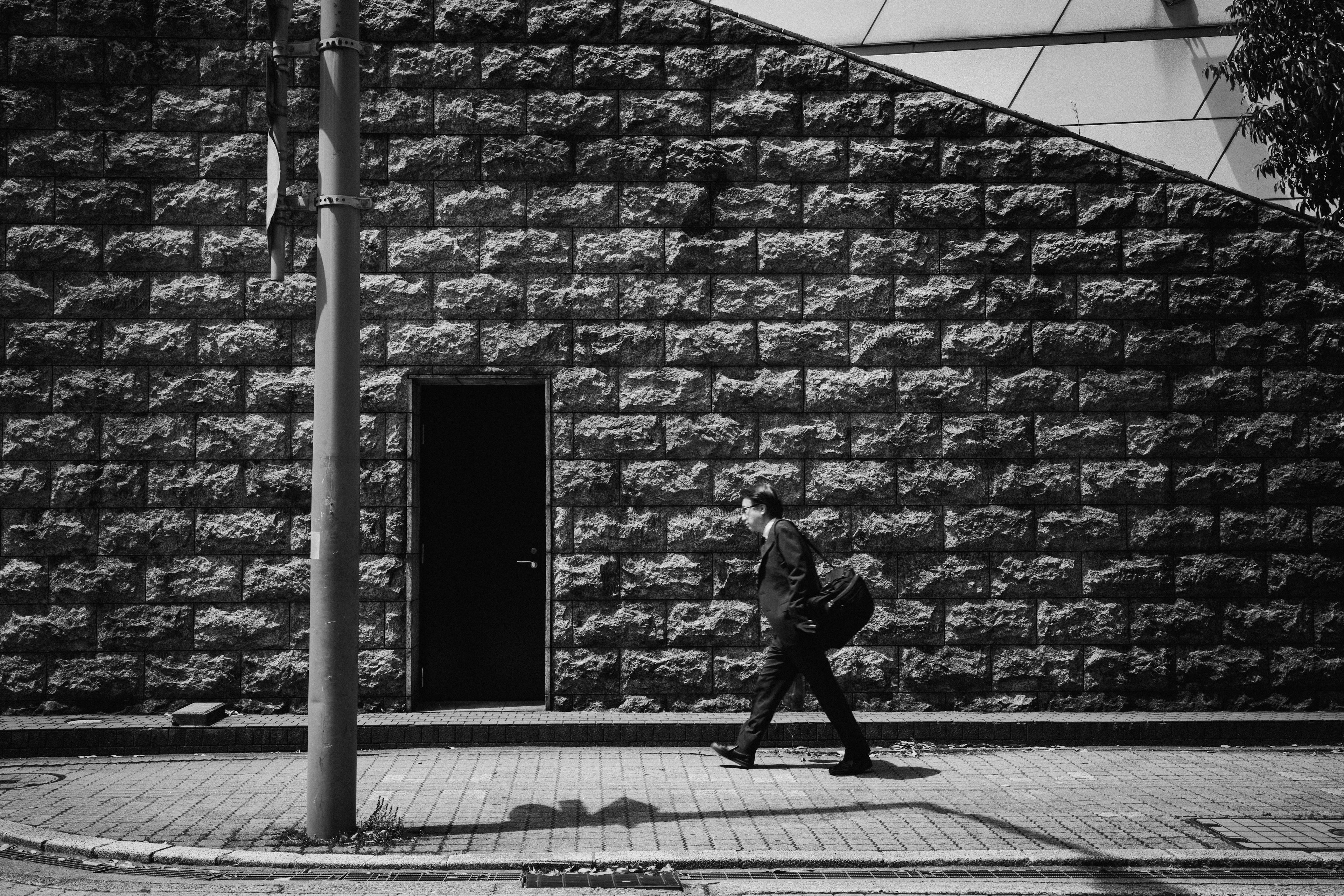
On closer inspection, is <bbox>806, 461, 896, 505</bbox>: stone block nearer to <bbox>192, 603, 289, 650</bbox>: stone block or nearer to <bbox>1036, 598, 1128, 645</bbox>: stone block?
<bbox>1036, 598, 1128, 645</bbox>: stone block

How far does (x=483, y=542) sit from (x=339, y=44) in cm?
472

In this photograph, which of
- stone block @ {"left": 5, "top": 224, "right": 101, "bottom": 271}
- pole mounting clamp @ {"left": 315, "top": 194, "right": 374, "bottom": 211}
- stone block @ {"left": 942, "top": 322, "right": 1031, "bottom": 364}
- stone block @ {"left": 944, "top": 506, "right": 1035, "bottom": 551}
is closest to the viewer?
pole mounting clamp @ {"left": 315, "top": 194, "right": 374, "bottom": 211}

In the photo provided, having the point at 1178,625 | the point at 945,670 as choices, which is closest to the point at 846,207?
the point at 945,670

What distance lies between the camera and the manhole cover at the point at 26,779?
7281mm

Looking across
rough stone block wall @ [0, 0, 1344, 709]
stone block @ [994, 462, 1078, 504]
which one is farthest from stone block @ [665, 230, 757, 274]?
stone block @ [994, 462, 1078, 504]

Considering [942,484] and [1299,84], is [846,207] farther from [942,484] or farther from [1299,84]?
[1299,84]

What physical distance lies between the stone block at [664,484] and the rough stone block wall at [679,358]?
1.2 inches

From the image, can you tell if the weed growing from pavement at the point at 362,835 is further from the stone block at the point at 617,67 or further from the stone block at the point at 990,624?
the stone block at the point at 617,67

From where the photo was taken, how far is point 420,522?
952cm

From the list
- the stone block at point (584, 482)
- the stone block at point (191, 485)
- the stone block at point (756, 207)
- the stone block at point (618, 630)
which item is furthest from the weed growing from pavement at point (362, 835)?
the stone block at point (756, 207)

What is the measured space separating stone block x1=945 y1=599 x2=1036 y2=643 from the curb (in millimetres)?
3598

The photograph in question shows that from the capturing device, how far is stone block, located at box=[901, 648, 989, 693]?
930 centimetres

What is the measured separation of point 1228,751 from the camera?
Answer: 28.1 feet

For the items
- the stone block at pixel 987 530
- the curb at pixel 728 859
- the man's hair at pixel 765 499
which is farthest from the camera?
the stone block at pixel 987 530
